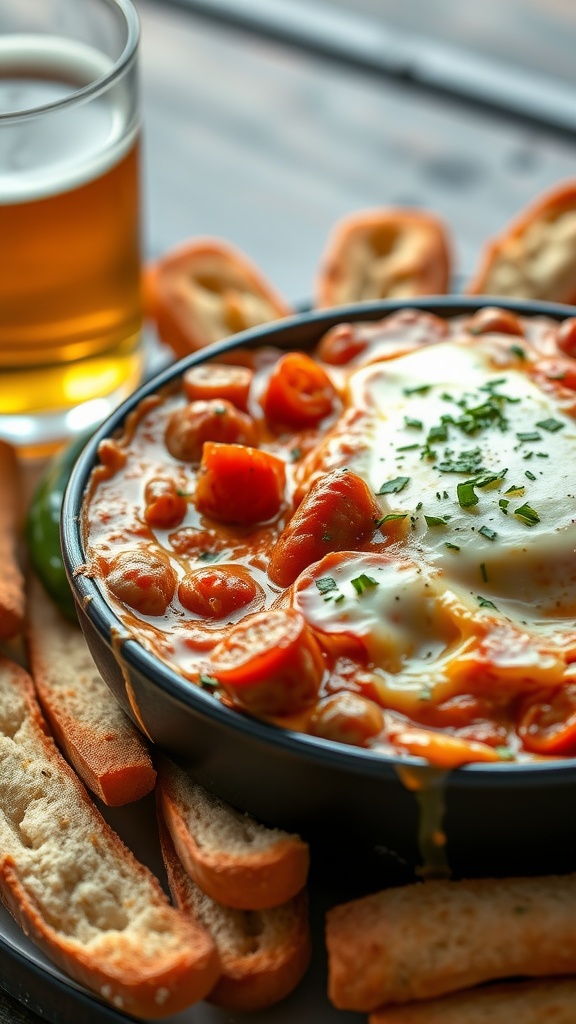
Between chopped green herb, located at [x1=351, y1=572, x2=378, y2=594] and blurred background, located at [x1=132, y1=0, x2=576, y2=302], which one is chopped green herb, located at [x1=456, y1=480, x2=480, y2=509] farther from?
blurred background, located at [x1=132, y1=0, x2=576, y2=302]

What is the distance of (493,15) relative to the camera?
20.1ft

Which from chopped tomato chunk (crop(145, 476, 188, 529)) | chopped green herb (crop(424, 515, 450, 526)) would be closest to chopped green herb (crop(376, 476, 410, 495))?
chopped green herb (crop(424, 515, 450, 526))

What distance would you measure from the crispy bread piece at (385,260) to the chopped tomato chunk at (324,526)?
1.37 metres

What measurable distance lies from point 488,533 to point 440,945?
849mm

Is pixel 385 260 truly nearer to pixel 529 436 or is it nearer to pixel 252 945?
pixel 529 436

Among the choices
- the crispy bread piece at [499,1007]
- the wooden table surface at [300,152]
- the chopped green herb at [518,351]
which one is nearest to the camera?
the crispy bread piece at [499,1007]

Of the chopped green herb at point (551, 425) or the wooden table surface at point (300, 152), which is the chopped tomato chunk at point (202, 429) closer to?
the chopped green herb at point (551, 425)

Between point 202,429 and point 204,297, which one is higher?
point 202,429

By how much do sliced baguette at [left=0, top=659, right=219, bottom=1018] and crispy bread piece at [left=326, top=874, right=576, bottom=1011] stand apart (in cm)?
25

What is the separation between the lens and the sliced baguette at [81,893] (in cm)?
232

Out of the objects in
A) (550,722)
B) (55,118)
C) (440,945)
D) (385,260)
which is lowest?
(440,945)

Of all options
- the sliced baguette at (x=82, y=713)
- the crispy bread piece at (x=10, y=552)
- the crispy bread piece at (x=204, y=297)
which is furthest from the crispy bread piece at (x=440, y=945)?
the crispy bread piece at (x=204, y=297)

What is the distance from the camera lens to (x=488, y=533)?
2.71 metres

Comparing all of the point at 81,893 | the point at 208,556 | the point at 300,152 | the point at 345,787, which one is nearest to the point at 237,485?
the point at 208,556
